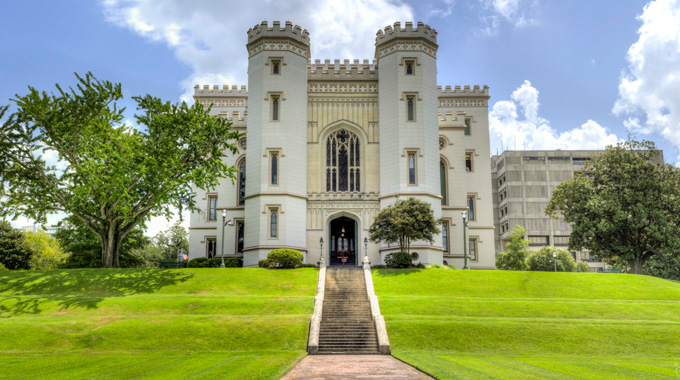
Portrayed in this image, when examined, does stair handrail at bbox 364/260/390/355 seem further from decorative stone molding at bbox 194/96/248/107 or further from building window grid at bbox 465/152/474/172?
decorative stone molding at bbox 194/96/248/107

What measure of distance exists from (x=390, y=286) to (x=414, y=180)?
11176mm

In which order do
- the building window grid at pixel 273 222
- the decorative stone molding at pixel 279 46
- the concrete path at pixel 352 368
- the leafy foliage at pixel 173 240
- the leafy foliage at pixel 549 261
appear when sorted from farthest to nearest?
the leafy foliage at pixel 173 240, the leafy foliage at pixel 549 261, the decorative stone molding at pixel 279 46, the building window grid at pixel 273 222, the concrete path at pixel 352 368

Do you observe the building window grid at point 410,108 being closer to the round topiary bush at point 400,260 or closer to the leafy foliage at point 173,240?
the round topiary bush at point 400,260

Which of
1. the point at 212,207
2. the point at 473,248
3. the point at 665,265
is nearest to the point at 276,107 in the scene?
the point at 212,207

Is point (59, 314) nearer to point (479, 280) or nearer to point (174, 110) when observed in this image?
point (174, 110)

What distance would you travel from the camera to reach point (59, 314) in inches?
912

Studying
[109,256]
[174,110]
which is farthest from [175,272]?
[174,110]

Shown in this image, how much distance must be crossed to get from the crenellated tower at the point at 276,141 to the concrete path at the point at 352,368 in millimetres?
19080

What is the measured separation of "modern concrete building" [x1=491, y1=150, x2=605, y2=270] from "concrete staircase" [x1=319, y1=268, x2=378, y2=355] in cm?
6778

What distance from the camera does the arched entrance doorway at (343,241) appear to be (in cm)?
3969

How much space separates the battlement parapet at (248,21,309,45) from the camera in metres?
39.9

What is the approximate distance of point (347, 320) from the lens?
23.2m

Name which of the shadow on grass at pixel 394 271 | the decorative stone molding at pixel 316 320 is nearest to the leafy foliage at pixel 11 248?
the decorative stone molding at pixel 316 320

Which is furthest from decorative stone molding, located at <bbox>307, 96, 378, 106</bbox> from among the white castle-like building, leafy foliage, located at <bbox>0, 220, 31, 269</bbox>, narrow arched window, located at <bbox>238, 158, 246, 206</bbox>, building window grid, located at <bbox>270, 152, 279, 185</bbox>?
leafy foliage, located at <bbox>0, 220, 31, 269</bbox>
